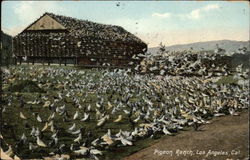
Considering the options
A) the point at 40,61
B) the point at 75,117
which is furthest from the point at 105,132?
the point at 40,61

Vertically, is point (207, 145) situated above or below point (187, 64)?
below

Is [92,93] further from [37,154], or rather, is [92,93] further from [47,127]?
[37,154]

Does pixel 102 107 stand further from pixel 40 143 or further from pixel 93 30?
pixel 93 30

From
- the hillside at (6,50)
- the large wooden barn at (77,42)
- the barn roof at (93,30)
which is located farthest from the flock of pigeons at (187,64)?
the hillside at (6,50)

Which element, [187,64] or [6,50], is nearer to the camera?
[187,64]

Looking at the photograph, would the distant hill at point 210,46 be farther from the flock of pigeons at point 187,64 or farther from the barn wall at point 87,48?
the barn wall at point 87,48

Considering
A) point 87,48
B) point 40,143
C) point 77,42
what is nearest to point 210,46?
point 87,48

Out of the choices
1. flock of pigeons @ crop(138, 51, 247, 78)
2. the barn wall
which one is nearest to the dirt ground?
flock of pigeons @ crop(138, 51, 247, 78)
